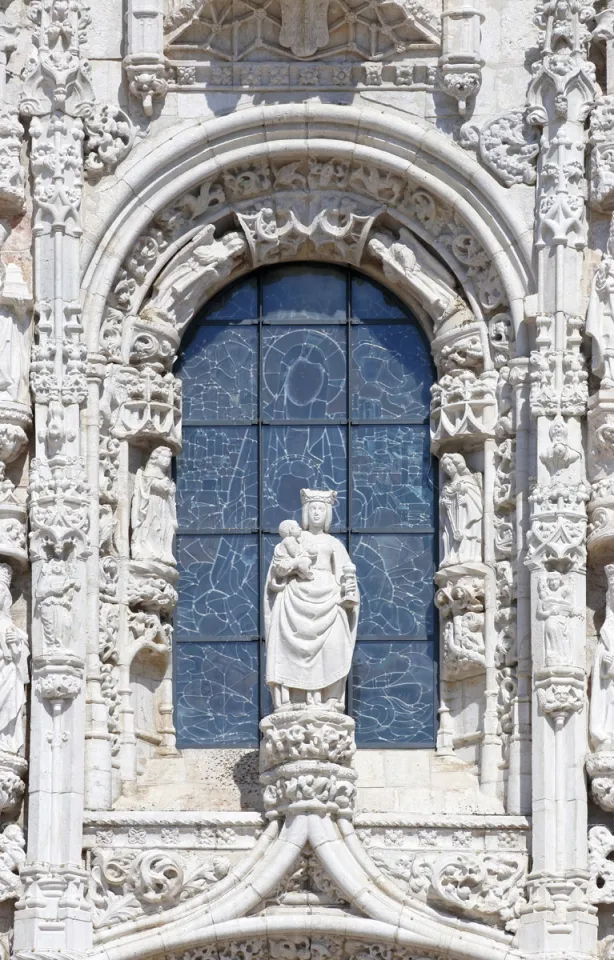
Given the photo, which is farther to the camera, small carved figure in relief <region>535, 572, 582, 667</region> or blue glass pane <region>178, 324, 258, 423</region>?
blue glass pane <region>178, 324, 258, 423</region>

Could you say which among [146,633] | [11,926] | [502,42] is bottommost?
[11,926]

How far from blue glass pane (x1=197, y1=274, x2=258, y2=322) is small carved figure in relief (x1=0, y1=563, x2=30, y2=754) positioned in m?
2.60

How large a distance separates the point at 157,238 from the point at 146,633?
102 inches

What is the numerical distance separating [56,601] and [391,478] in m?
2.52

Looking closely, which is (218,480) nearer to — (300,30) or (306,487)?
(306,487)

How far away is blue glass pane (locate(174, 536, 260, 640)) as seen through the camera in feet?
78.3

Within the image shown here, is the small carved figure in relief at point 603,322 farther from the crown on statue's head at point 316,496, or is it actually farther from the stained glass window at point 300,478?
the crown on statue's head at point 316,496

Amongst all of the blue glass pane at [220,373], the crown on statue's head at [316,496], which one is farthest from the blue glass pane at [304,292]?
the crown on statue's head at [316,496]

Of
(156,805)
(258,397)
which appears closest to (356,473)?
(258,397)

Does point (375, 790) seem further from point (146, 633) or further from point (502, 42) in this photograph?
point (502, 42)

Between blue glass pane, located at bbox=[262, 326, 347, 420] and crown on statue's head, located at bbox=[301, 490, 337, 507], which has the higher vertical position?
blue glass pane, located at bbox=[262, 326, 347, 420]

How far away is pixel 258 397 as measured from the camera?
24.2m

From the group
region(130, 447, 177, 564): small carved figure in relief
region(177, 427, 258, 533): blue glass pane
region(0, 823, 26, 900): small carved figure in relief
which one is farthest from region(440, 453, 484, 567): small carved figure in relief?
region(0, 823, 26, 900): small carved figure in relief

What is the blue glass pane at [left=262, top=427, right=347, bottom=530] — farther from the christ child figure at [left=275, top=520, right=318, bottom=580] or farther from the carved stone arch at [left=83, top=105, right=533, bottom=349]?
the carved stone arch at [left=83, top=105, right=533, bottom=349]
